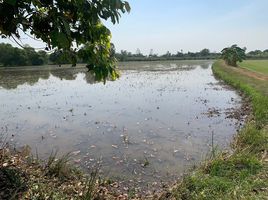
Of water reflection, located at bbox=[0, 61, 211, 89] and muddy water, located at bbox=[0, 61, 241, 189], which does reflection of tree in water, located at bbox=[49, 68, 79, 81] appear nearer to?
water reflection, located at bbox=[0, 61, 211, 89]

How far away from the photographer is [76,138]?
1118cm

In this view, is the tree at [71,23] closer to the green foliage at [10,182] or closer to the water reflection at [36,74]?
the green foliage at [10,182]

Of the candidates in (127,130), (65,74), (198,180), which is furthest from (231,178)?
(65,74)

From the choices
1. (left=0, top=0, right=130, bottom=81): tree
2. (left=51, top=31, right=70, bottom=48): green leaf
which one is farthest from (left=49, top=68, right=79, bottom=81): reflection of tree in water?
(left=51, top=31, right=70, bottom=48): green leaf

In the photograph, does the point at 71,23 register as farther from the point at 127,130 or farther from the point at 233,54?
the point at 233,54

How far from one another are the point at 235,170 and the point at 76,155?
4.52 m

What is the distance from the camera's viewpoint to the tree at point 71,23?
12.3ft

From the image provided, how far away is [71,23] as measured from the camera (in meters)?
4.40

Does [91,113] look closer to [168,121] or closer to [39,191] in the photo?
[168,121]

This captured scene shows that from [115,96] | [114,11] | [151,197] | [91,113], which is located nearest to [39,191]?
[151,197]

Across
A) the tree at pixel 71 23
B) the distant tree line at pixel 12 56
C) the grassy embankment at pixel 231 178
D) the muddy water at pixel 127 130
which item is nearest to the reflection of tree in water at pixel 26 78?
the muddy water at pixel 127 130

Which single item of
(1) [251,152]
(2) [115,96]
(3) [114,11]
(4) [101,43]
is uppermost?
(3) [114,11]

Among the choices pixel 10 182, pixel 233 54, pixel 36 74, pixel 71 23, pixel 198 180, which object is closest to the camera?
pixel 71 23

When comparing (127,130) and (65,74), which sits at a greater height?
(127,130)
